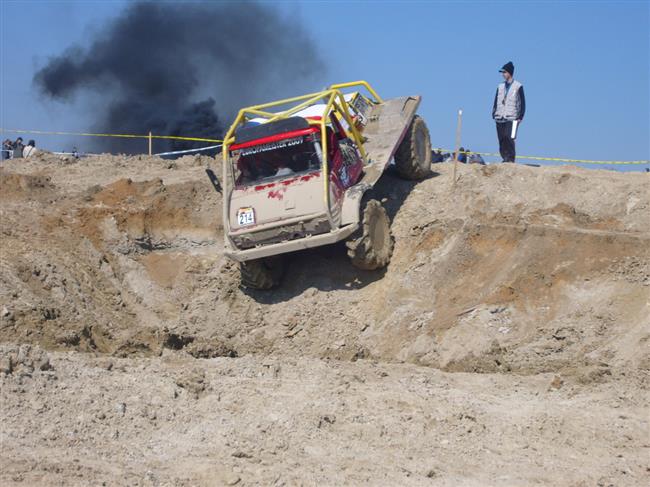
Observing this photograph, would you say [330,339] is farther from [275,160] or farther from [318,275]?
[275,160]

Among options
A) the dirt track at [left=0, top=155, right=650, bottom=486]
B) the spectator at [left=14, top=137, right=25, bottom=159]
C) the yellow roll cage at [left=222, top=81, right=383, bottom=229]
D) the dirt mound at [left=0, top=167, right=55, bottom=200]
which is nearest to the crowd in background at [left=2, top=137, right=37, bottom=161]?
the spectator at [left=14, top=137, right=25, bottom=159]

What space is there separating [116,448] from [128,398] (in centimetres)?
101

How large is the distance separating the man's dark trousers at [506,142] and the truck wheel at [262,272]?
4.29 meters

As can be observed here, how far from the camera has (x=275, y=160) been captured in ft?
46.3

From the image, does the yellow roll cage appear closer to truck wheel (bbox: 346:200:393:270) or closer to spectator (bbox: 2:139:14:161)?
truck wheel (bbox: 346:200:393:270)

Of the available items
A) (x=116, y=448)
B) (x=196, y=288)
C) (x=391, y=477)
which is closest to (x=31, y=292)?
(x=196, y=288)

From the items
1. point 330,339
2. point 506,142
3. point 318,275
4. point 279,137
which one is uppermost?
point 506,142

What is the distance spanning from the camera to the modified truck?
13398 millimetres

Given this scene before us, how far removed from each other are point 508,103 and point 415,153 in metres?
1.66

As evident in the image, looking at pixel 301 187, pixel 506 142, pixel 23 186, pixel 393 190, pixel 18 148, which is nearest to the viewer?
pixel 301 187

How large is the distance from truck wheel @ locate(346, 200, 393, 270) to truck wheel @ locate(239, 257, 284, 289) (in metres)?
1.22

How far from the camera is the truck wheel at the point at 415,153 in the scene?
51.9 feet

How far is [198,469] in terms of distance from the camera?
8.28 m

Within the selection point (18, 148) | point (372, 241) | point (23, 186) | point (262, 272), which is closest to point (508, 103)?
point (372, 241)
